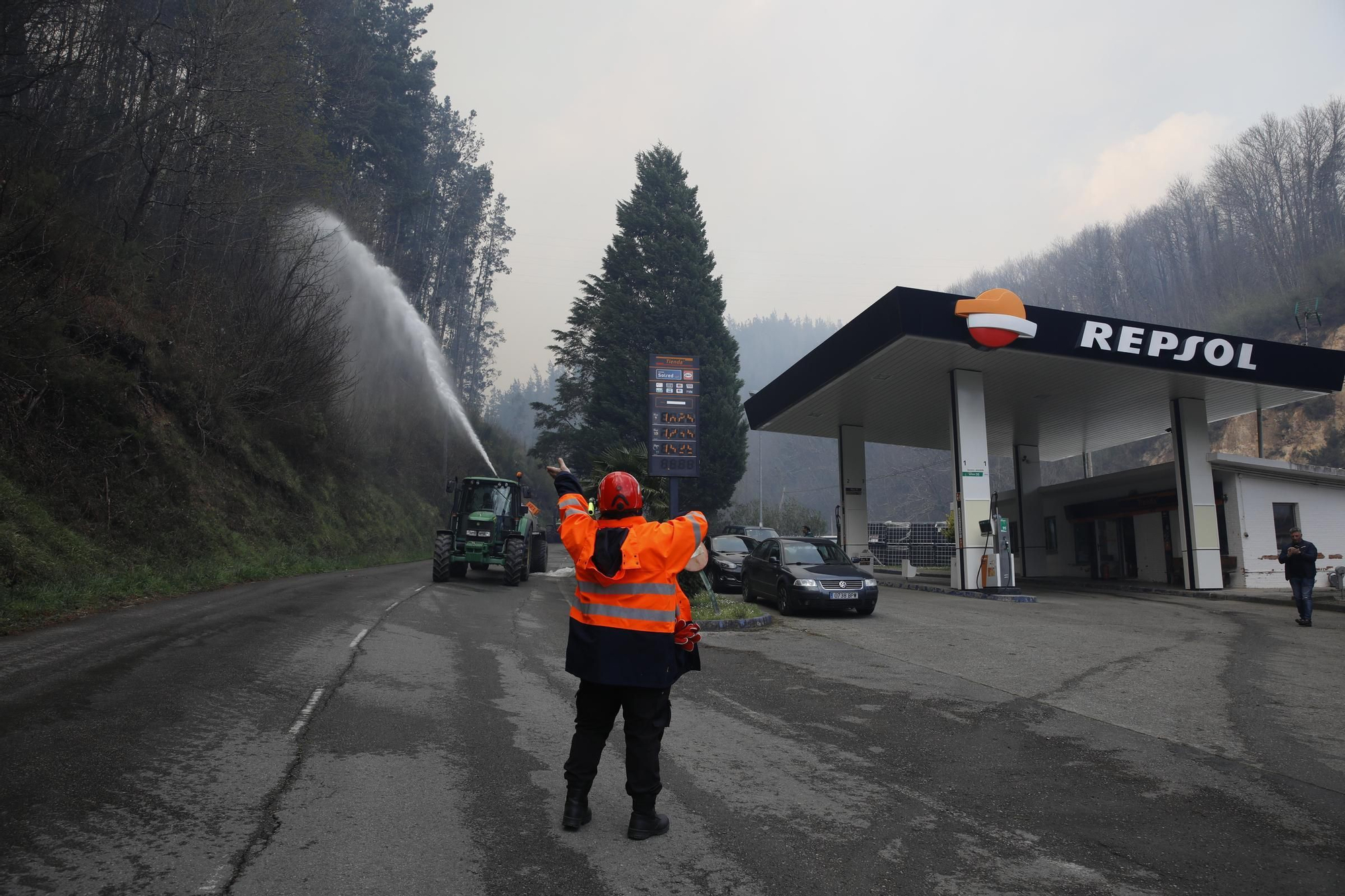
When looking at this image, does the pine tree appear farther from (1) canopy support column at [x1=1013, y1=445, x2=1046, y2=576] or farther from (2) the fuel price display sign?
(2) the fuel price display sign

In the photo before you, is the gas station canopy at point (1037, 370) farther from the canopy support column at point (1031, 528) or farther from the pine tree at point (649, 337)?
the pine tree at point (649, 337)

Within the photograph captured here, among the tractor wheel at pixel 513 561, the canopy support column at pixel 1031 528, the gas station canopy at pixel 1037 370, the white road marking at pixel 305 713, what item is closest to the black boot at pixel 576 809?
the white road marking at pixel 305 713

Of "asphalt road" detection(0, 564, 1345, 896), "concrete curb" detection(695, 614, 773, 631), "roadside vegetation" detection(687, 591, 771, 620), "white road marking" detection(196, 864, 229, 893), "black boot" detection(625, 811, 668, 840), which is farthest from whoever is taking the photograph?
"roadside vegetation" detection(687, 591, 771, 620)

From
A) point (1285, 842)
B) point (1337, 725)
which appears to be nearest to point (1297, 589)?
point (1337, 725)

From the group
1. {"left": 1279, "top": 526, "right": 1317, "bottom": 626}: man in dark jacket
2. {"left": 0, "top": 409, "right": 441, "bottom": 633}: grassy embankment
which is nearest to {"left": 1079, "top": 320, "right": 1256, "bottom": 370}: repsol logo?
{"left": 1279, "top": 526, "right": 1317, "bottom": 626}: man in dark jacket

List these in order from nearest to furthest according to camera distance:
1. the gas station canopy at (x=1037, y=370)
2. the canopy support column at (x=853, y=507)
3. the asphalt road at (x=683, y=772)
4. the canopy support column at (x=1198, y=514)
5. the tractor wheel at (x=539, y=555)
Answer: the asphalt road at (x=683, y=772)
the gas station canopy at (x=1037, y=370)
the canopy support column at (x=1198, y=514)
the tractor wheel at (x=539, y=555)
the canopy support column at (x=853, y=507)

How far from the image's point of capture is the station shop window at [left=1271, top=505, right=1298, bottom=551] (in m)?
23.0

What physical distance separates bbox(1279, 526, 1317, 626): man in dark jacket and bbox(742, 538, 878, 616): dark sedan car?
7256mm

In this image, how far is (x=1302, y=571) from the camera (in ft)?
46.1

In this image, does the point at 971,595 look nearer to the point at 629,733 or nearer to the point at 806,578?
the point at 806,578

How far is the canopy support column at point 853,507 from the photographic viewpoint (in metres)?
29.2

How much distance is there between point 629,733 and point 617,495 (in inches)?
48.9

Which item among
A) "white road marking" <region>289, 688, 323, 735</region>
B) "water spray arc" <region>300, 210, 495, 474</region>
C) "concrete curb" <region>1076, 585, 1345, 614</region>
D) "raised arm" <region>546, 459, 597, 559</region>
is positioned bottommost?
"white road marking" <region>289, 688, 323, 735</region>

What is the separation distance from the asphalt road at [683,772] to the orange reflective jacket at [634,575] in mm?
1120
